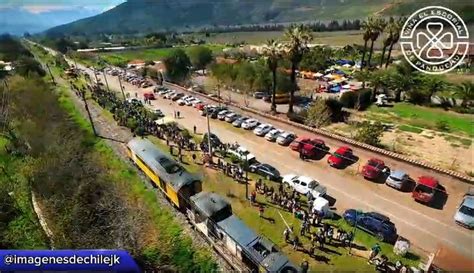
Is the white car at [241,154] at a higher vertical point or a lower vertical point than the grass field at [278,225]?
higher

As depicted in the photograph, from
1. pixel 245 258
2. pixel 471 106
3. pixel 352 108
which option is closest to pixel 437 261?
pixel 245 258

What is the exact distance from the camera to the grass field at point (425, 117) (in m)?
45.5

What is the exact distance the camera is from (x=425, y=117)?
5016 centimetres

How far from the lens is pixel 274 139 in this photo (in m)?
40.0

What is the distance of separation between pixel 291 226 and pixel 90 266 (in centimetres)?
1335

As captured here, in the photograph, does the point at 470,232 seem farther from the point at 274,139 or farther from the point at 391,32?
the point at 391,32

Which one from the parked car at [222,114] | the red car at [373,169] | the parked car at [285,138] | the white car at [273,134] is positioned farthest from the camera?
the parked car at [222,114]

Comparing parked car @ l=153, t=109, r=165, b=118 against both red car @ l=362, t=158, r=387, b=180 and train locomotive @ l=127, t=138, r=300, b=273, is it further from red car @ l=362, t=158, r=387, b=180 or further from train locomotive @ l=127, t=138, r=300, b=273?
red car @ l=362, t=158, r=387, b=180

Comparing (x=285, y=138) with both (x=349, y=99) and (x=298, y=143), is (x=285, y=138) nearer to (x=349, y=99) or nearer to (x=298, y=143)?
(x=298, y=143)

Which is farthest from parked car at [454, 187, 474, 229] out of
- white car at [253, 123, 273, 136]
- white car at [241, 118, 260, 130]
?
white car at [241, 118, 260, 130]

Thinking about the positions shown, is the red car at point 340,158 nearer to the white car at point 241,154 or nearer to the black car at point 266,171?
the black car at point 266,171

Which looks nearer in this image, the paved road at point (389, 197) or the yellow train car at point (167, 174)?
the paved road at point (389, 197)

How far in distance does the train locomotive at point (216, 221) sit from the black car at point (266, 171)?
6742 millimetres

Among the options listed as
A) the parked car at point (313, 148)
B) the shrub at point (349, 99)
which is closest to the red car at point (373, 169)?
the parked car at point (313, 148)
